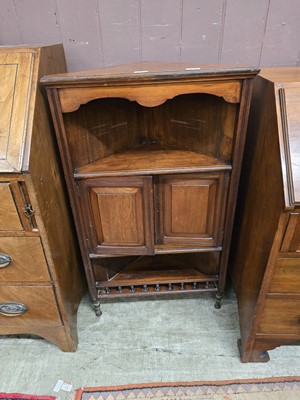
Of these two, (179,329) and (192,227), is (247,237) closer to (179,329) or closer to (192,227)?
(192,227)

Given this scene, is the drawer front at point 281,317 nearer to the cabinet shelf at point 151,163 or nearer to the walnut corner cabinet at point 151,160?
the walnut corner cabinet at point 151,160

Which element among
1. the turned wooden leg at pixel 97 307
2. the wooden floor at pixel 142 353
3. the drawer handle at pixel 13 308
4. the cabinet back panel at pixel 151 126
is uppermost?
the cabinet back panel at pixel 151 126

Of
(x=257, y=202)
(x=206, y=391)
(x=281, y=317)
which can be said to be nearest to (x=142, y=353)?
(x=206, y=391)

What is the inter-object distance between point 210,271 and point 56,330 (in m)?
0.73

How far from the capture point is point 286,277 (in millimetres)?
905

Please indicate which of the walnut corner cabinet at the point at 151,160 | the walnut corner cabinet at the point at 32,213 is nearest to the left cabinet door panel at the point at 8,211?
the walnut corner cabinet at the point at 32,213

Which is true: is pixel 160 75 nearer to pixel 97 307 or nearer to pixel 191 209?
pixel 191 209

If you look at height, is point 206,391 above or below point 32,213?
below

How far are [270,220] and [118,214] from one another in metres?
0.55

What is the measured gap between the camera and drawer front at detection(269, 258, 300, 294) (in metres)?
0.88

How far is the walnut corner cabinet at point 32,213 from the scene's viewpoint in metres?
0.81

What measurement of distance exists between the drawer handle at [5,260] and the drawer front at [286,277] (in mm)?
883

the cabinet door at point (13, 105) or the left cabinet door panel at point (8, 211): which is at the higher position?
the cabinet door at point (13, 105)

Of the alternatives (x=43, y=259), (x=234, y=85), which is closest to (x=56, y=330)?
(x=43, y=259)
